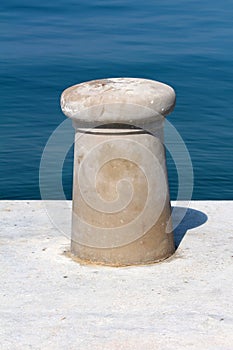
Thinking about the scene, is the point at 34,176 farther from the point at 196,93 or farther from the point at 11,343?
the point at 11,343

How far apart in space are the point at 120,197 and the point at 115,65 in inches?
347

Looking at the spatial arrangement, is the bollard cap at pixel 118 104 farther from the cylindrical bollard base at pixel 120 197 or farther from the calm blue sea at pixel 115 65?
the calm blue sea at pixel 115 65

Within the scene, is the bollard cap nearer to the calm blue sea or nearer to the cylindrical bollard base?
the cylindrical bollard base

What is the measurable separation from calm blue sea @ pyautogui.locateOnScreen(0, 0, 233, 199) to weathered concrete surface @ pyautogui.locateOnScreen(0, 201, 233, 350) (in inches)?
127

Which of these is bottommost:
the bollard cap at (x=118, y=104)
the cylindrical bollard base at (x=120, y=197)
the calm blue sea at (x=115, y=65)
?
the calm blue sea at (x=115, y=65)

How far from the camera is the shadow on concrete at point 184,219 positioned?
6.62 m

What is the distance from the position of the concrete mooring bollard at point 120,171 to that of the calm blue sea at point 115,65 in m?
3.52

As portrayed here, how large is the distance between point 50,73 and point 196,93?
2.33 metres

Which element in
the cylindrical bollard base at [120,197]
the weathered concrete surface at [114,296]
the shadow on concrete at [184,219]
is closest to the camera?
the weathered concrete surface at [114,296]

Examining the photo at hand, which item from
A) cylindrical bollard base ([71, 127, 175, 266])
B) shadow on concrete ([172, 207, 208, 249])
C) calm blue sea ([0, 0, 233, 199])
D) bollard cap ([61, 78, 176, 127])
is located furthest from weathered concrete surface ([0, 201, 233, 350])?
calm blue sea ([0, 0, 233, 199])

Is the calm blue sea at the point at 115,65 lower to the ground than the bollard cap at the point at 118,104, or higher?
lower

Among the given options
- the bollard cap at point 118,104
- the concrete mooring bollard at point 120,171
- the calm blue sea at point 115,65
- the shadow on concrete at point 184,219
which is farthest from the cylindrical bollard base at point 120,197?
the calm blue sea at point 115,65

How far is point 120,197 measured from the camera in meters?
5.85

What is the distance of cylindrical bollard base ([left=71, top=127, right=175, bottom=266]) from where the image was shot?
5.82m
